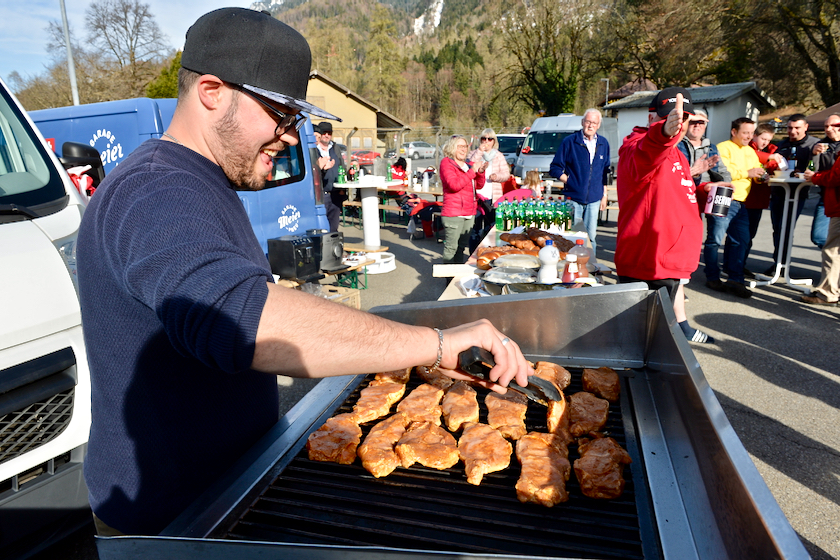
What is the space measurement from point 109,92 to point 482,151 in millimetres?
25098

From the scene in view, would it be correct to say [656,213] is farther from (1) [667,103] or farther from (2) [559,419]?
(2) [559,419]

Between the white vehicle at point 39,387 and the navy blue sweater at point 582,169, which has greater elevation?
the navy blue sweater at point 582,169

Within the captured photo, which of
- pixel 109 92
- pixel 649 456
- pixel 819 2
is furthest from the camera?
pixel 109 92

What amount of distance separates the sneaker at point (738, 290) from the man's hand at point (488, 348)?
703cm

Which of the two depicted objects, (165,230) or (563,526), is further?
(563,526)

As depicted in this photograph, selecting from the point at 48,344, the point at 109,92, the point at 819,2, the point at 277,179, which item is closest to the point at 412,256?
the point at 277,179

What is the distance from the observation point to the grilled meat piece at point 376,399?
2.05 m

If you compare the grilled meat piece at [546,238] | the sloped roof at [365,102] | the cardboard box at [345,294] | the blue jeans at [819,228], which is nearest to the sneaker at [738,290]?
the blue jeans at [819,228]

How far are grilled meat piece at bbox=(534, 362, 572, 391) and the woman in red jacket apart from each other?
536cm

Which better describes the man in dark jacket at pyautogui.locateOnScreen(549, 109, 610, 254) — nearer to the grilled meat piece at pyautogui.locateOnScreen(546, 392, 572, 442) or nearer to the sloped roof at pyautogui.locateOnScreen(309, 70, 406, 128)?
the grilled meat piece at pyautogui.locateOnScreen(546, 392, 572, 442)

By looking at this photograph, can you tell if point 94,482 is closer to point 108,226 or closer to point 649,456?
point 108,226

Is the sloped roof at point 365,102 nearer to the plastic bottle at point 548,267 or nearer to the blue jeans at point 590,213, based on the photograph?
the blue jeans at point 590,213

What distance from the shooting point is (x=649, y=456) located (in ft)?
5.50

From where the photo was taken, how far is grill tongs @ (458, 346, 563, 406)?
1429 mm
